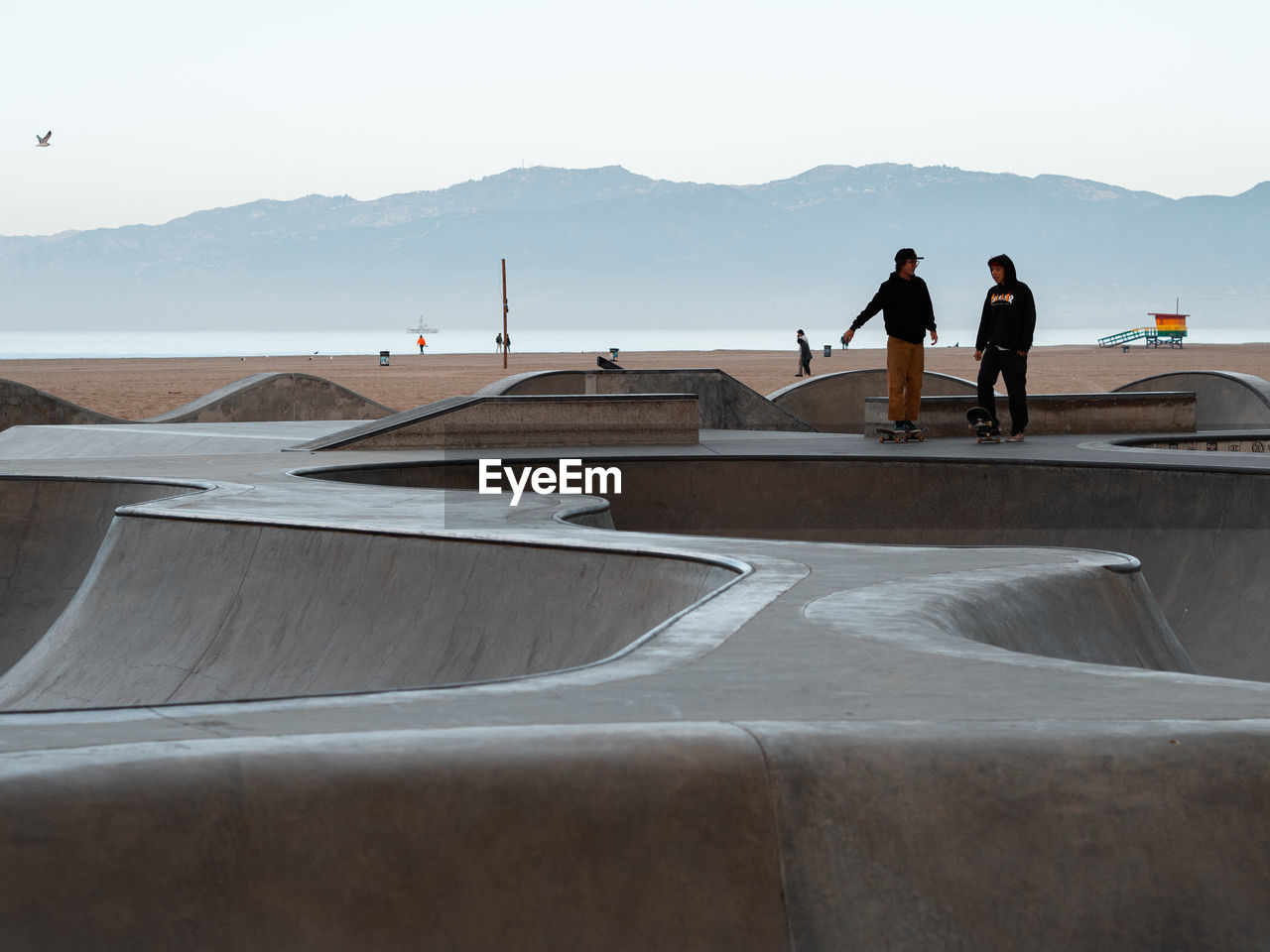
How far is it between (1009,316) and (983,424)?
0.98 meters

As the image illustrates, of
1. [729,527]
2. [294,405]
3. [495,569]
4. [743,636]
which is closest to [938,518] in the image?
[729,527]

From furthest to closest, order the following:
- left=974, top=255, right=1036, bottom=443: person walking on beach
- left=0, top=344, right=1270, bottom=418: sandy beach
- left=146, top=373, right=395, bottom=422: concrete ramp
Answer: left=0, top=344, right=1270, bottom=418: sandy beach → left=146, top=373, right=395, bottom=422: concrete ramp → left=974, top=255, right=1036, bottom=443: person walking on beach

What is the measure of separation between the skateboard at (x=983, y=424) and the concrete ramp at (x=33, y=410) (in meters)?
12.8

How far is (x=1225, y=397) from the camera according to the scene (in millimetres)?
18562

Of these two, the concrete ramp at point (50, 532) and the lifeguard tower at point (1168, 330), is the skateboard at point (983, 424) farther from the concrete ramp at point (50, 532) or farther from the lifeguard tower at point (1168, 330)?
the lifeguard tower at point (1168, 330)

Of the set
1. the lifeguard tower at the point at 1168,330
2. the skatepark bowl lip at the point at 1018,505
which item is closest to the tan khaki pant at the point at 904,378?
the skatepark bowl lip at the point at 1018,505

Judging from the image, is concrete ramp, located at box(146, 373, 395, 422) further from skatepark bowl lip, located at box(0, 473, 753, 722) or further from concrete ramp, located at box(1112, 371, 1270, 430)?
concrete ramp, located at box(1112, 371, 1270, 430)

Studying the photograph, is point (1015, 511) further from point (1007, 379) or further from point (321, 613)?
point (321, 613)

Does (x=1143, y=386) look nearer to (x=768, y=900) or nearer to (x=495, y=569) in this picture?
(x=495, y=569)

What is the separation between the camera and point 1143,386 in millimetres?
20188

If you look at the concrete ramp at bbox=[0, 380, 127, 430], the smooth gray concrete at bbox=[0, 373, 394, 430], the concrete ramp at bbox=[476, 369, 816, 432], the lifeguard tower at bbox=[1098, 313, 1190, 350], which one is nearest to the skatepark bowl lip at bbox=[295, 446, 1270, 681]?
the concrete ramp at bbox=[476, 369, 816, 432]

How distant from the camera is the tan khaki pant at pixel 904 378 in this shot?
1198cm

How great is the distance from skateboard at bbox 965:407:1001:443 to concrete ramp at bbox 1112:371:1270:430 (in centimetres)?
590

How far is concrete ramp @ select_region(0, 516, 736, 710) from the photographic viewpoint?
5.21 meters
